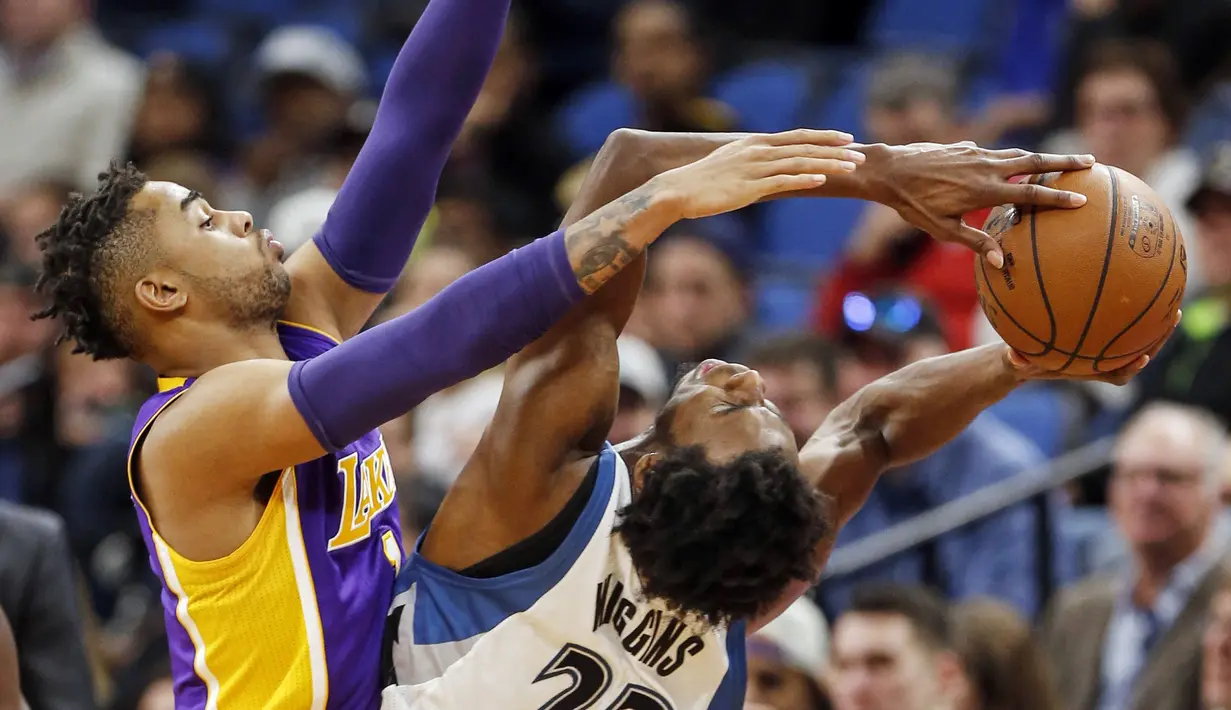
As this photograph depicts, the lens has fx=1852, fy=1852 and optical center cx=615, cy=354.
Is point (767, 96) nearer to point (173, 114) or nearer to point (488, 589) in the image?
point (173, 114)

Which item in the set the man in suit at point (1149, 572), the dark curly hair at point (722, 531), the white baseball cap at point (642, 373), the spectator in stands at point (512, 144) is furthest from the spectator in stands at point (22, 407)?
the dark curly hair at point (722, 531)

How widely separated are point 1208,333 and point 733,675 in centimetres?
331

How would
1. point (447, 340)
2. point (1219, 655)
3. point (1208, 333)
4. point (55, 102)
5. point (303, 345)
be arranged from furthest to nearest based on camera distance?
point (55, 102) → point (1208, 333) → point (1219, 655) → point (303, 345) → point (447, 340)

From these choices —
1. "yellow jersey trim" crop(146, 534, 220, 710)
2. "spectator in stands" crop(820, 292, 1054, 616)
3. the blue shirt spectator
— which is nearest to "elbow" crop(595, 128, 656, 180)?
"yellow jersey trim" crop(146, 534, 220, 710)

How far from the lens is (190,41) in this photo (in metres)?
10.3

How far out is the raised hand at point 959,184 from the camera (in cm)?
327

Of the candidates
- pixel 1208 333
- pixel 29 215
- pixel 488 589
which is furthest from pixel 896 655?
pixel 29 215

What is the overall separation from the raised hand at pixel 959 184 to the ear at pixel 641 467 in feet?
2.04

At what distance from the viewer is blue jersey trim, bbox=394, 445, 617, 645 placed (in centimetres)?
325

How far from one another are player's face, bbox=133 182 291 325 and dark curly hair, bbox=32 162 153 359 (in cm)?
3

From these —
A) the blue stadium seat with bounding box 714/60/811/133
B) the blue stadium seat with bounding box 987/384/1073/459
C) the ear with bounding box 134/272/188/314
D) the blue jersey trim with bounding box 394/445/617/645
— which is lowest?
the blue stadium seat with bounding box 987/384/1073/459

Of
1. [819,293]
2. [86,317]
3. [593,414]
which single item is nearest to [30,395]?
[819,293]

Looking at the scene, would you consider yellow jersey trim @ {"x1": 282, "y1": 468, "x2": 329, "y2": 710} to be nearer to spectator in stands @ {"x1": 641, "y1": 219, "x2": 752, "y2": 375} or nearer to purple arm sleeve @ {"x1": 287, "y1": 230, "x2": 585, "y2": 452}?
purple arm sleeve @ {"x1": 287, "y1": 230, "x2": 585, "y2": 452}

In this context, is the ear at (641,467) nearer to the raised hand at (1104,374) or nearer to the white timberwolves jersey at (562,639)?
the white timberwolves jersey at (562,639)
